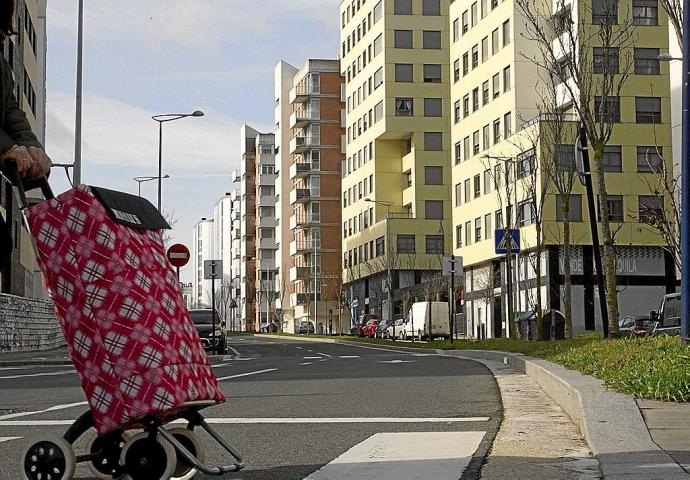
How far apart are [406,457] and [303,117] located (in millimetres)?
113612

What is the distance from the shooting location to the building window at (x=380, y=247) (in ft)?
286

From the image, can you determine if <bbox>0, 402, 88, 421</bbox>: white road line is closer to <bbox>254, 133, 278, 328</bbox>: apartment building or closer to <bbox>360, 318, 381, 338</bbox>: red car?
<bbox>360, 318, 381, 338</bbox>: red car

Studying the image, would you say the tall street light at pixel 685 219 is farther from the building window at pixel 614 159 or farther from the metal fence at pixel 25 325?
the building window at pixel 614 159

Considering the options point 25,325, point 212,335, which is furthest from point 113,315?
point 25,325

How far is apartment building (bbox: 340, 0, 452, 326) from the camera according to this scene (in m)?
85.9

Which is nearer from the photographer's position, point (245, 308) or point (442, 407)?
point (442, 407)

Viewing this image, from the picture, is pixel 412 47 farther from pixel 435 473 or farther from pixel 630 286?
pixel 435 473

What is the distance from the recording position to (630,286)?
6159 centimetres

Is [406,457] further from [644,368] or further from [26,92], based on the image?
[26,92]

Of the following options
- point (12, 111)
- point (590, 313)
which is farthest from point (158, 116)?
point (12, 111)

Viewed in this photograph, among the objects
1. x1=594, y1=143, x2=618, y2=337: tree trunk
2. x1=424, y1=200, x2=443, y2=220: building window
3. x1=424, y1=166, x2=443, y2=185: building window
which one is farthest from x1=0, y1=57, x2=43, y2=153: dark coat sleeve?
x1=424, y1=166, x2=443, y2=185: building window

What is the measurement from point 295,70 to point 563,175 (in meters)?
102

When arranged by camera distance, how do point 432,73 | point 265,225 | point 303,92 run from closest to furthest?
1. point 432,73
2. point 303,92
3. point 265,225

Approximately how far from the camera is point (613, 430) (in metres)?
7.07
